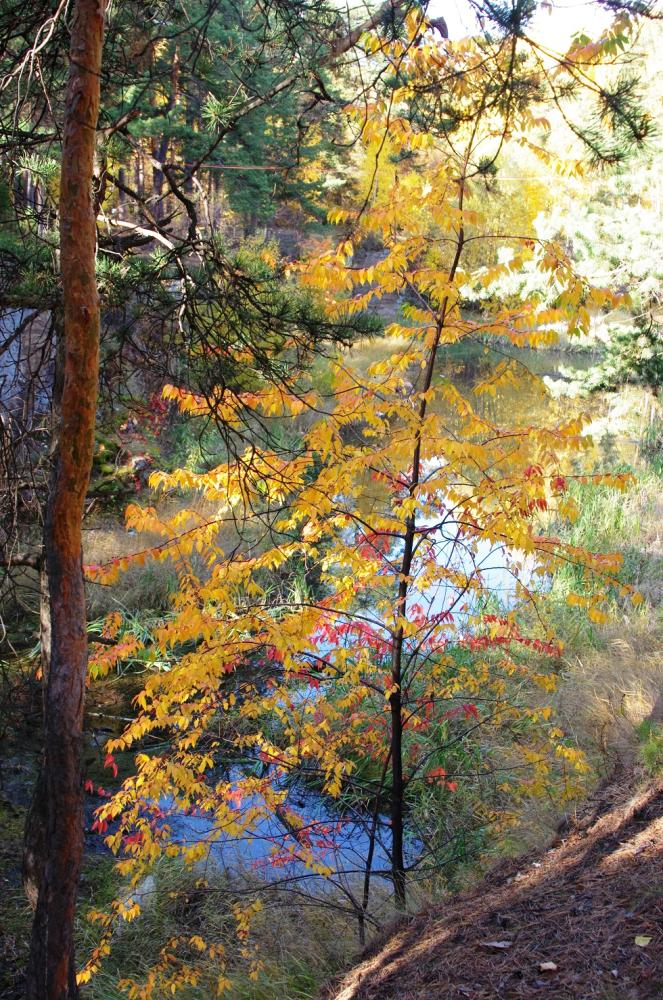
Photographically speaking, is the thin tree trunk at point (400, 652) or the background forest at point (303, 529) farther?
the thin tree trunk at point (400, 652)

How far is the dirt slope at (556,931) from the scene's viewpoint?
2719mm

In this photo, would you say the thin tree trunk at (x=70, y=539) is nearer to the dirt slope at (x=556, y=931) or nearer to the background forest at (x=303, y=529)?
the background forest at (x=303, y=529)

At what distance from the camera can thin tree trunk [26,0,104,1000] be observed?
305 centimetres

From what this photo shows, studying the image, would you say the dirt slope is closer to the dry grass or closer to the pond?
the pond

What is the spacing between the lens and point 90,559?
1008 cm

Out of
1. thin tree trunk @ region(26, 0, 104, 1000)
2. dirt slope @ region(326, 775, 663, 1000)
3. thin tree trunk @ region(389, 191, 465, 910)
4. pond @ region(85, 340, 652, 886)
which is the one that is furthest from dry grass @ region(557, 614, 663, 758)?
thin tree trunk @ region(26, 0, 104, 1000)

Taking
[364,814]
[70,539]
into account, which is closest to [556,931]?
[70,539]

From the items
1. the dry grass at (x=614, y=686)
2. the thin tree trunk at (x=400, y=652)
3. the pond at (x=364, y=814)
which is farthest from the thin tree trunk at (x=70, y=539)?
the dry grass at (x=614, y=686)

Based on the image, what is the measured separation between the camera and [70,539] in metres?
3.27

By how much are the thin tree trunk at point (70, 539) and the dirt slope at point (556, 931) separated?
4.45 feet

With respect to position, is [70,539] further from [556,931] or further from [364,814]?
[364,814]

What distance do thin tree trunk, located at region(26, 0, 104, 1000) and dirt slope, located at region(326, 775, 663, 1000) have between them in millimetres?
1356

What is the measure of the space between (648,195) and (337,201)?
1270cm

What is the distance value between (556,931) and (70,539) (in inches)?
98.1
